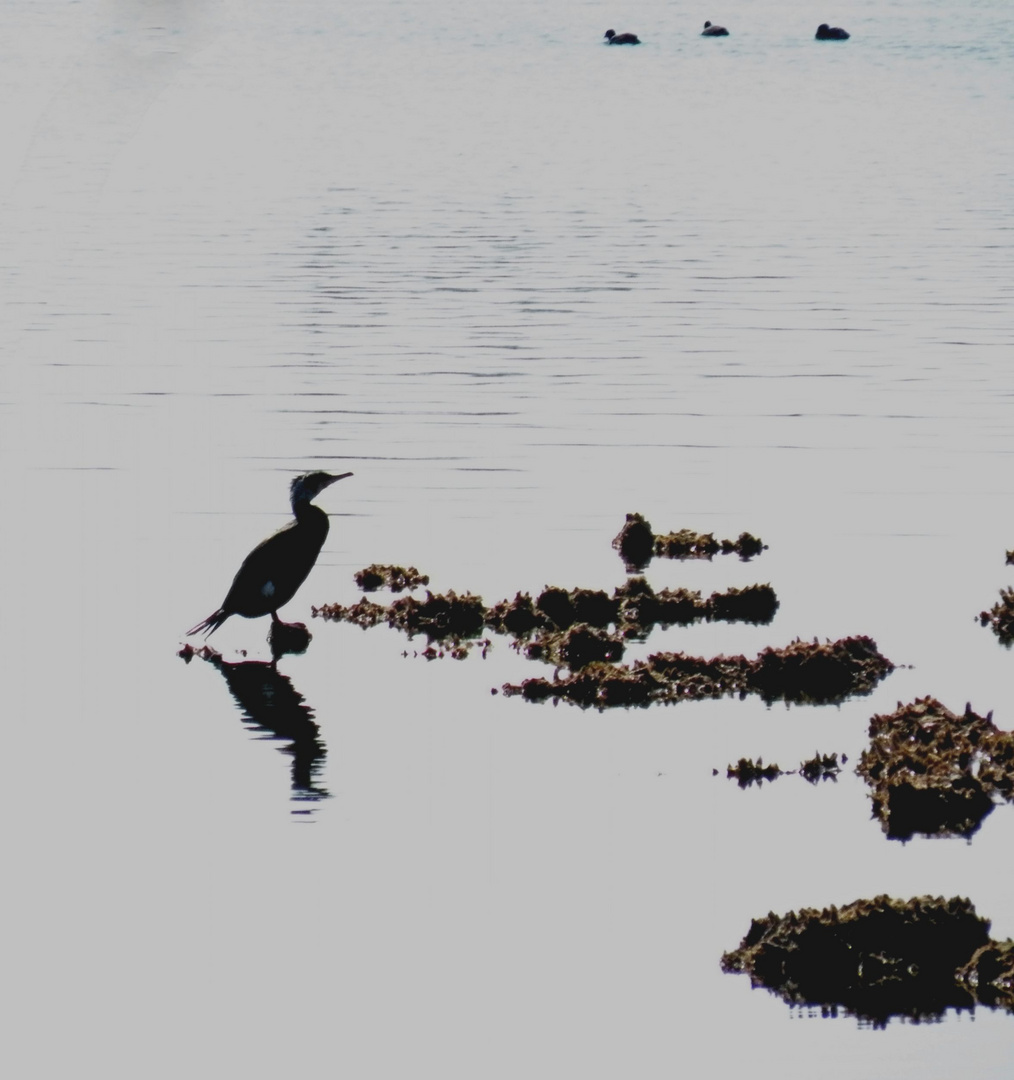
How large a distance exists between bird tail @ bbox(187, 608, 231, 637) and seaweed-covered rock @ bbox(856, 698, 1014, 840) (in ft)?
16.3

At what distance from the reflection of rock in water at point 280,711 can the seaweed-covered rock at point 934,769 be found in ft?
9.96

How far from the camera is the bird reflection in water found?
12109mm

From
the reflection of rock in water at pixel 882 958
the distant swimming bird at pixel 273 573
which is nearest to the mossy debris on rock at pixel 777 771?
the reflection of rock in water at pixel 882 958

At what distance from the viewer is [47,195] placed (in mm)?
50812

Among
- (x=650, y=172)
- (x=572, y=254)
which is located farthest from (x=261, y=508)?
(x=650, y=172)

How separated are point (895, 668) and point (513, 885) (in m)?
4.86

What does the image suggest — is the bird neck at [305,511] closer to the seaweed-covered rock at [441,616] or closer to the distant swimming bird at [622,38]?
the seaweed-covered rock at [441,616]

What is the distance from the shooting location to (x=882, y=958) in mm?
8906

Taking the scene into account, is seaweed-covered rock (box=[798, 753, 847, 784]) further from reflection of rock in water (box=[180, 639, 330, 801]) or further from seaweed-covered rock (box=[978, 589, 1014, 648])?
seaweed-covered rock (box=[978, 589, 1014, 648])

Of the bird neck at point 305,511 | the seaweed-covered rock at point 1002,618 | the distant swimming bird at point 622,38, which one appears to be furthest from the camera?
the distant swimming bird at point 622,38

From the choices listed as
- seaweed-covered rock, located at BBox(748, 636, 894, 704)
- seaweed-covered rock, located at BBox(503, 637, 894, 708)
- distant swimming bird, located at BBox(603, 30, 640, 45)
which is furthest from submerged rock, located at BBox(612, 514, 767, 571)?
distant swimming bird, located at BBox(603, 30, 640, 45)

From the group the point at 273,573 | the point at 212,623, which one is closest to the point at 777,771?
the point at 273,573

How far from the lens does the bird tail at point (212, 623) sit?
15339 millimetres

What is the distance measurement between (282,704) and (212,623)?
72.9 inches
